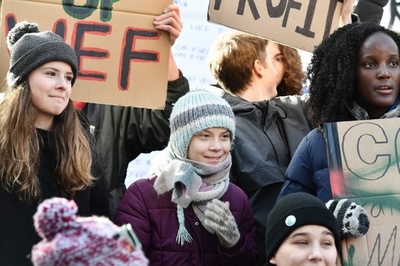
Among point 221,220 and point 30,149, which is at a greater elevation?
point 30,149

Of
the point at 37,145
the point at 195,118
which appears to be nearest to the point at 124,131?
the point at 195,118

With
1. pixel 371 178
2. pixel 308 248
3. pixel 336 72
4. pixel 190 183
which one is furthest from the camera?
pixel 336 72

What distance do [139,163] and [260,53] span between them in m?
1.41

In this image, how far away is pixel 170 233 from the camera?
389 centimetres

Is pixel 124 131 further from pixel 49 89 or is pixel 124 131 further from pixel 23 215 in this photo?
pixel 23 215

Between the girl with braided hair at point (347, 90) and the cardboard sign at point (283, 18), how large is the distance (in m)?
0.55

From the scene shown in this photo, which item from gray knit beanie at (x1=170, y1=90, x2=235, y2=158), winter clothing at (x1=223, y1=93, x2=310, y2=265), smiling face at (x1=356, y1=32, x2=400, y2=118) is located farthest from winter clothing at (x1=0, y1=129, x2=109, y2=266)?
smiling face at (x1=356, y1=32, x2=400, y2=118)

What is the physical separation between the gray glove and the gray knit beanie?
0.35 m

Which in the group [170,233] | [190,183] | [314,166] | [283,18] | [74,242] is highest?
[283,18]

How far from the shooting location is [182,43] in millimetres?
6223

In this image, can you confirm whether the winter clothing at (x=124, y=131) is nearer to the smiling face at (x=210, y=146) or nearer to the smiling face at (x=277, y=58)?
the smiling face at (x=210, y=146)

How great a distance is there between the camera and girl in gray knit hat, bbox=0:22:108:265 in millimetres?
3660

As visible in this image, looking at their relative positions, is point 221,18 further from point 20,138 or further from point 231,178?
point 20,138

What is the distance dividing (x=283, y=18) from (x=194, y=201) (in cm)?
125
